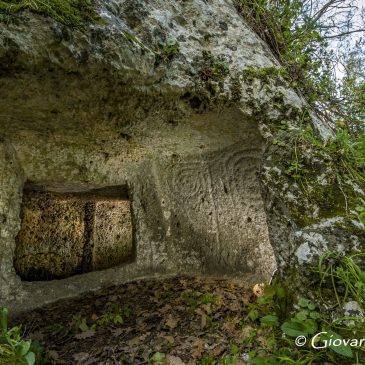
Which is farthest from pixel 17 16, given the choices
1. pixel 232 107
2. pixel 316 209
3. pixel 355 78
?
pixel 355 78

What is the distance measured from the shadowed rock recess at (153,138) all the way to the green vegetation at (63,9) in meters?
0.04

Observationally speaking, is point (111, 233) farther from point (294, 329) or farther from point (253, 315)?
point (294, 329)

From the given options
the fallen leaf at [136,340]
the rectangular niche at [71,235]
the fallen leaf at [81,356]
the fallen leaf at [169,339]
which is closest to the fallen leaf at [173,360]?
the fallen leaf at [169,339]

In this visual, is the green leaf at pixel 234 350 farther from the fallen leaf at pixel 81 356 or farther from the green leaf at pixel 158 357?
the fallen leaf at pixel 81 356

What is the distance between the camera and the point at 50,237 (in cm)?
434

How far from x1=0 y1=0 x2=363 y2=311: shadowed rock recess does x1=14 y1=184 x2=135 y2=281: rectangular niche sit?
17 centimetres

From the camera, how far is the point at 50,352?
2.16 m

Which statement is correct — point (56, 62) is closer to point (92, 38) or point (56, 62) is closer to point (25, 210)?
point (92, 38)

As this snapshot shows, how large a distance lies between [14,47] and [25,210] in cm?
269

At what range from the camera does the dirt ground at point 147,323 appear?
209cm

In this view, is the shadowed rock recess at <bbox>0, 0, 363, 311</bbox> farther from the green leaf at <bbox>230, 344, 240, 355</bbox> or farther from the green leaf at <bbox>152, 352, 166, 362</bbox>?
the green leaf at <bbox>152, 352, 166, 362</bbox>

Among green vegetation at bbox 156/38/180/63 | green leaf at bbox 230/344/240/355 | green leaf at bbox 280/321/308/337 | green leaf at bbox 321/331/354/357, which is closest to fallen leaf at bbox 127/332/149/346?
green leaf at bbox 230/344/240/355

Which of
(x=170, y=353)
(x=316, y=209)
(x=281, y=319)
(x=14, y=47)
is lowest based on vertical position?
(x=170, y=353)

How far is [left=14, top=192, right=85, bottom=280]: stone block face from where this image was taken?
3998 mm
